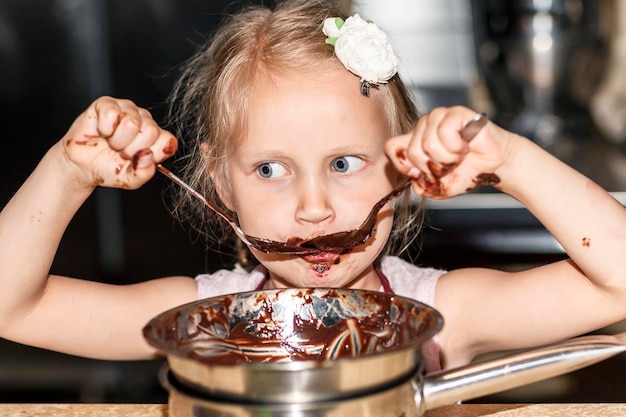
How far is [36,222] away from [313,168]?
0.33m

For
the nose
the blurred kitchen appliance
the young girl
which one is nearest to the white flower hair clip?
the young girl

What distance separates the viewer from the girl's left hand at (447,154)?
0.83 m

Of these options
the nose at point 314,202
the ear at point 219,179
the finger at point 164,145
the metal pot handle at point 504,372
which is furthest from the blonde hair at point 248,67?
the metal pot handle at point 504,372

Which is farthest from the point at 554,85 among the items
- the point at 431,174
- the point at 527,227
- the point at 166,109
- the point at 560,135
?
the point at 431,174

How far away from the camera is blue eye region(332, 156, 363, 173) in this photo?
3.59 feet

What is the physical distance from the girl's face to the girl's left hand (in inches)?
7.8

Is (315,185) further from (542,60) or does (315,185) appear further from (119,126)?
(542,60)

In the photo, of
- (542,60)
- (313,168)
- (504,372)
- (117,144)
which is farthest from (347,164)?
(542,60)

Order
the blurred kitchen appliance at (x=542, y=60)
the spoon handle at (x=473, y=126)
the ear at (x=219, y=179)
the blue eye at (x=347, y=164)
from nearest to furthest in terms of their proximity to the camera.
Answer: the spoon handle at (x=473, y=126), the blue eye at (x=347, y=164), the ear at (x=219, y=179), the blurred kitchen appliance at (x=542, y=60)

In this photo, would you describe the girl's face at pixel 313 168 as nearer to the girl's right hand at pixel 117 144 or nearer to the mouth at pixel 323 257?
the mouth at pixel 323 257

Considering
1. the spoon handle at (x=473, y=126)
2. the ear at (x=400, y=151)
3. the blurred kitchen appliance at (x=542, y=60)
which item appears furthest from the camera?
the blurred kitchen appliance at (x=542, y=60)

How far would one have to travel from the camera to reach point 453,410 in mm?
905

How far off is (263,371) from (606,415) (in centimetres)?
43

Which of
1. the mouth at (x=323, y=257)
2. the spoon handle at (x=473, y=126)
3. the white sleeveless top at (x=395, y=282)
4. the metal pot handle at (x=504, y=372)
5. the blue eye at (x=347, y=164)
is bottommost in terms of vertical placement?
the white sleeveless top at (x=395, y=282)
